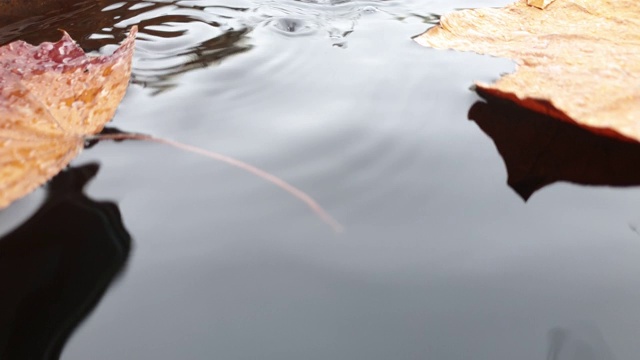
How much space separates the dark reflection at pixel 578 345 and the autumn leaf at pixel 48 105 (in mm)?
660

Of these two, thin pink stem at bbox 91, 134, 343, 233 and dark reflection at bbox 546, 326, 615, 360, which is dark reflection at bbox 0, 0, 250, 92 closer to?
thin pink stem at bbox 91, 134, 343, 233

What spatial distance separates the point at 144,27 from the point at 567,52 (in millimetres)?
941

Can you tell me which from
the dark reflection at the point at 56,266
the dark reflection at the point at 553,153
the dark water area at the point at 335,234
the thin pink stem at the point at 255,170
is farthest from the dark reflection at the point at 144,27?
the dark reflection at the point at 553,153

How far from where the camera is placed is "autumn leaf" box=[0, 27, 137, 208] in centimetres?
74

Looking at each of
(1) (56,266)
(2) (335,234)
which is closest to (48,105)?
(1) (56,266)

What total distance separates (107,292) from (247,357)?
0.19 meters

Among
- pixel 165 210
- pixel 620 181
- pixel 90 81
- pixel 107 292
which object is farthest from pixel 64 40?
pixel 620 181

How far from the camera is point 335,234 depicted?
736mm

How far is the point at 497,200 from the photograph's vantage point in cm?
79

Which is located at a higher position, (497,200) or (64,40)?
(64,40)

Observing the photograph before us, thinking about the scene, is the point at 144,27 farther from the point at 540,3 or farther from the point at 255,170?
the point at 540,3

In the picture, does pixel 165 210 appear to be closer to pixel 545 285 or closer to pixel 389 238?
pixel 389 238

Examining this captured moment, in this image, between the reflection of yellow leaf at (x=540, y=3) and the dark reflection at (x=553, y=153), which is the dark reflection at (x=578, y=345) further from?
the reflection of yellow leaf at (x=540, y=3)

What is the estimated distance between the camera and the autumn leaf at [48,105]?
74 cm
